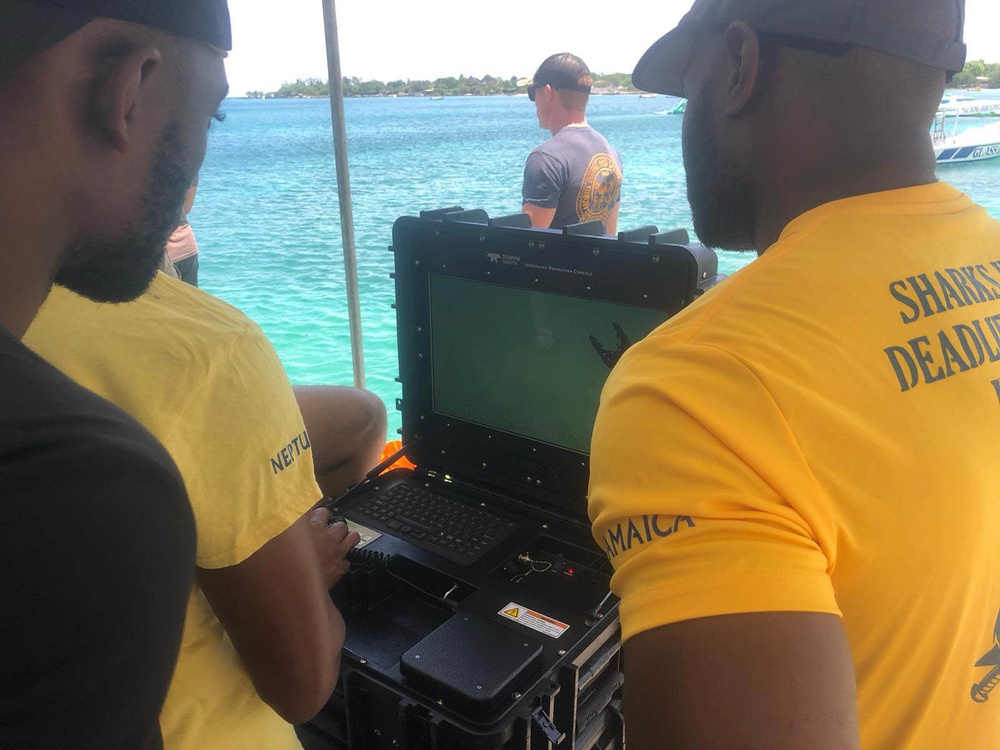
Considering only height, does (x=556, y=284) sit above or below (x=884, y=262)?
below

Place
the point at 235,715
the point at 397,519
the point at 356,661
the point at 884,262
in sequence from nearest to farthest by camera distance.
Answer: the point at 884,262, the point at 235,715, the point at 356,661, the point at 397,519

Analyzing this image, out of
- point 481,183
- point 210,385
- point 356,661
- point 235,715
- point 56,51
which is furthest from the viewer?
point 481,183

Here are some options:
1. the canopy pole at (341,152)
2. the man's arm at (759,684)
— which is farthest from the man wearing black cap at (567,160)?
the man's arm at (759,684)

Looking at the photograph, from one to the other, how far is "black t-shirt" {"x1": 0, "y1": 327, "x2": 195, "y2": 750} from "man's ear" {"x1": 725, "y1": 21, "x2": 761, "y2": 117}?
612 mm

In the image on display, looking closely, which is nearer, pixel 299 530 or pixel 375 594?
pixel 299 530

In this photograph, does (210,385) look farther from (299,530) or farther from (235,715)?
(235,715)

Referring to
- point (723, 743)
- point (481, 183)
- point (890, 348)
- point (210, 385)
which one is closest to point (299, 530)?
point (210, 385)

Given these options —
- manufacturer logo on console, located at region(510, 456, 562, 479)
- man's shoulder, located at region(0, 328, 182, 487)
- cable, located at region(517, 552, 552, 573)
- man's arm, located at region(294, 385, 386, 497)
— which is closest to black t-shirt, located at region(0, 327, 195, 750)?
man's shoulder, located at region(0, 328, 182, 487)

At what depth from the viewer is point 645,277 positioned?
42.9 inches

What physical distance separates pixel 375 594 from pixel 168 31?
848 mm

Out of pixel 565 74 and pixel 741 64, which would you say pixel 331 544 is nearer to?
pixel 741 64

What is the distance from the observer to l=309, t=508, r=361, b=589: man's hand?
1089 millimetres

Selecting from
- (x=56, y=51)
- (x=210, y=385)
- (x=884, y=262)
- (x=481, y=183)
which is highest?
(x=56, y=51)

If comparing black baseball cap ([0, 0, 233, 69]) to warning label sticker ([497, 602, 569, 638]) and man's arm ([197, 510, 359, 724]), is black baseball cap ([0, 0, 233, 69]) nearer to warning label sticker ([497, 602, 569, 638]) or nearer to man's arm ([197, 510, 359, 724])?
man's arm ([197, 510, 359, 724])
